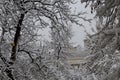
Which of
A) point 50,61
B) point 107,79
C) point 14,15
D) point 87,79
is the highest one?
point 14,15

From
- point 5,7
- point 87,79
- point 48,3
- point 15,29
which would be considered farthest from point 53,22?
point 87,79

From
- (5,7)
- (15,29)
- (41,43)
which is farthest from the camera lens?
(41,43)

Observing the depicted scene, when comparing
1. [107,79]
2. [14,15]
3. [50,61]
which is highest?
[14,15]

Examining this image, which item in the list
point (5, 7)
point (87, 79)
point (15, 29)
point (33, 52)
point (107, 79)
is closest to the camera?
point (107, 79)

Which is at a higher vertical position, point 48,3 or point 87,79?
point 48,3

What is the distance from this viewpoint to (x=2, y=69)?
7.75 meters

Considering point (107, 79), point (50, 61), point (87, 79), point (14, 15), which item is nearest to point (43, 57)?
point (50, 61)

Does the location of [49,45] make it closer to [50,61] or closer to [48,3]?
[50,61]

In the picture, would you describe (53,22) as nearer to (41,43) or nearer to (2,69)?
(41,43)

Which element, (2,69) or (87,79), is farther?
(87,79)

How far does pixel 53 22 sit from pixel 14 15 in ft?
4.36

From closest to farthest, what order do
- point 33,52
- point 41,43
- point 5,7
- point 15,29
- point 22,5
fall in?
point 5,7
point 22,5
point 15,29
point 33,52
point 41,43

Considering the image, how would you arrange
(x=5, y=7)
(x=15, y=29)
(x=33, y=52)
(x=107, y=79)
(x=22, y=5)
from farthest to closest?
(x=33, y=52) < (x=15, y=29) < (x=22, y=5) < (x=5, y=7) < (x=107, y=79)

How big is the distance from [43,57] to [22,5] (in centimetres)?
204
